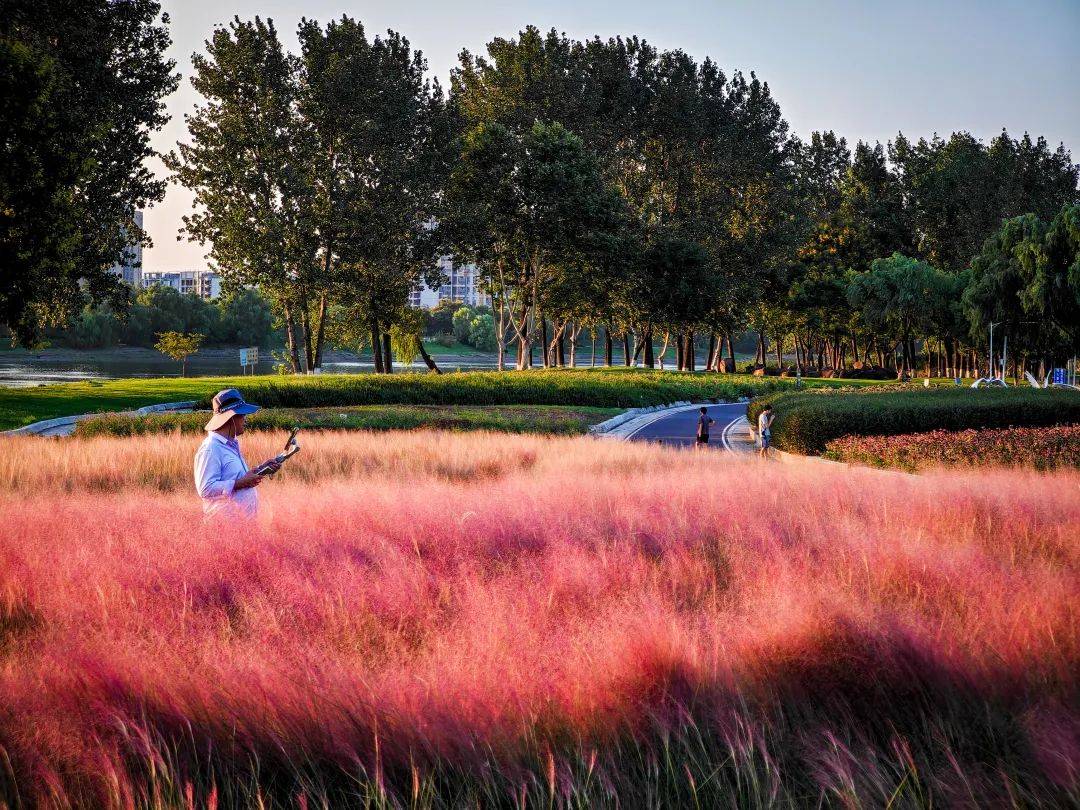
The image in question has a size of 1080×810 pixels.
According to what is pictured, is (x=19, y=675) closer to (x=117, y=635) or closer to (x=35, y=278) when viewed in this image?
(x=117, y=635)

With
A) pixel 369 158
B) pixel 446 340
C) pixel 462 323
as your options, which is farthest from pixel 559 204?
pixel 446 340

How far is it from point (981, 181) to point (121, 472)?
73611 millimetres

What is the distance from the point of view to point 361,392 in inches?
1169

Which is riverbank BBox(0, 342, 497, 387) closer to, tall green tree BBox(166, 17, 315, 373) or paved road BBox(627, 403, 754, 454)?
tall green tree BBox(166, 17, 315, 373)

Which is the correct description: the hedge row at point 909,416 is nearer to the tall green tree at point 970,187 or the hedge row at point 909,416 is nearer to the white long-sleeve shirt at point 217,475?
the white long-sleeve shirt at point 217,475

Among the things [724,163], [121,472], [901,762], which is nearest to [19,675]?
[901,762]

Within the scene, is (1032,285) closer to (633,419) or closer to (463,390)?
(633,419)

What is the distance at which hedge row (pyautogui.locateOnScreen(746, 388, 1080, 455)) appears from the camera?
58.4 ft

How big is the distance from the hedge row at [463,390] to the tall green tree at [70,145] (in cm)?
621

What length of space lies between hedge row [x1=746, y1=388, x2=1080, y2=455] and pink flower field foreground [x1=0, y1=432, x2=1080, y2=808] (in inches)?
492

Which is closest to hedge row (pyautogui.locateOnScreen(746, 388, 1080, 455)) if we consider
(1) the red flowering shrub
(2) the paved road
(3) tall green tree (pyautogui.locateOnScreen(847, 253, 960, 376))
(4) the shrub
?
(1) the red flowering shrub

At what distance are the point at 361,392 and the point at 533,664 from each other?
27333 millimetres

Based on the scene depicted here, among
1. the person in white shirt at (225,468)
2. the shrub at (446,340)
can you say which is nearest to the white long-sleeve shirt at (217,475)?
the person in white shirt at (225,468)

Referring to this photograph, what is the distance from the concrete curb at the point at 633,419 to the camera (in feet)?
78.2
